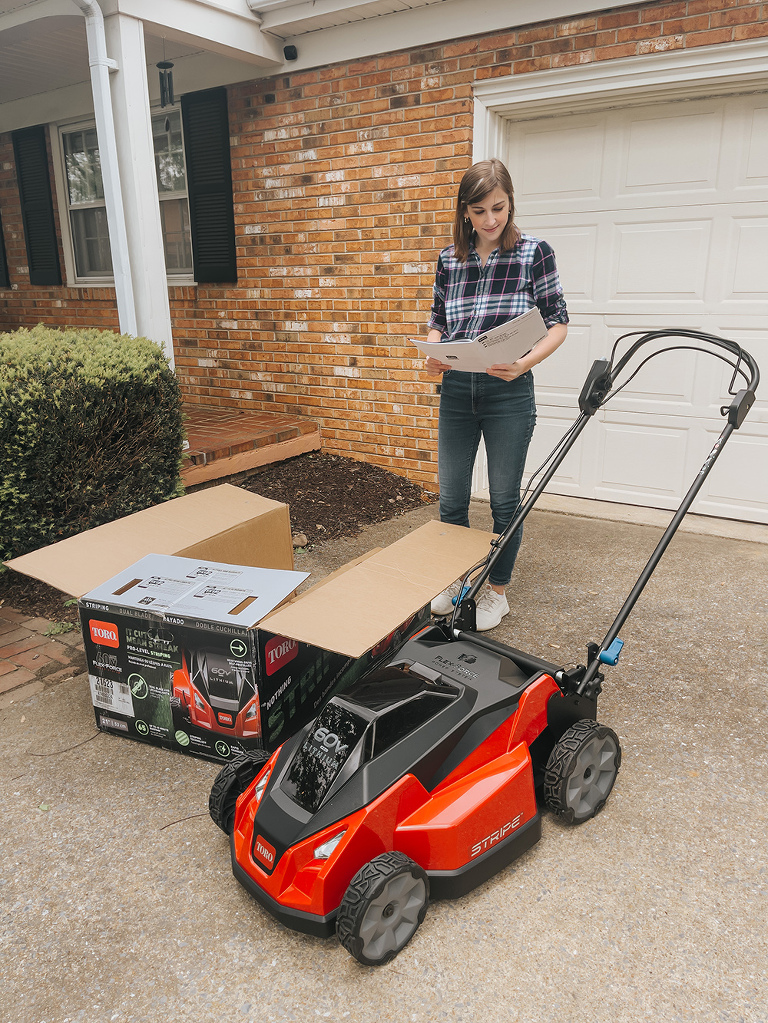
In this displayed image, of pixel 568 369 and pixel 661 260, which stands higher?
pixel 661 260

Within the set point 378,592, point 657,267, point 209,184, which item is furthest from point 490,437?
point 209,184

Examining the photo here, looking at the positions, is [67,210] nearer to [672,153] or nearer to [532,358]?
[672,153]

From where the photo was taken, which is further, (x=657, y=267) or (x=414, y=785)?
(x=657, y=267)

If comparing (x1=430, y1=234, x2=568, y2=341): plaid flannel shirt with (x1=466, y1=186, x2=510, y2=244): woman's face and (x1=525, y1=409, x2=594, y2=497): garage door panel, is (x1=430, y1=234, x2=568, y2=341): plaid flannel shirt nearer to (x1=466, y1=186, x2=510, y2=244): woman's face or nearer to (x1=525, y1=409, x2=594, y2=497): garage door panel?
(x1=466, y1=186, x2=510, y2=244): woman's face

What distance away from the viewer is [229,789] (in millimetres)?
2037

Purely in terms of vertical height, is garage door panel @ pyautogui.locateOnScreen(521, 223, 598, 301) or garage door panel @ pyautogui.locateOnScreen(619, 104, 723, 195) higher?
garage door panel @ pyautogui.locateOnScreen(619, 104, 723, 195)

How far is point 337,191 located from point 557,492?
8.65ft

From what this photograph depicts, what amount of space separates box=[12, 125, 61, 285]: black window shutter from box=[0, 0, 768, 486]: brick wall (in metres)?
1.94

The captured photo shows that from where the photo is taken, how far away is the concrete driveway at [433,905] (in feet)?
5.38

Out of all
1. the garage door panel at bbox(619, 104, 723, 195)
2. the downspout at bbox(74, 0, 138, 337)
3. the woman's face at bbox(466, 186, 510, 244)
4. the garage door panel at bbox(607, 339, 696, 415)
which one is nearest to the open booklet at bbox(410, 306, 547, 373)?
the woman's face at bbox(466, 186, 510, 244)

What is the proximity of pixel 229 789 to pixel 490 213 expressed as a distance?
208 cm

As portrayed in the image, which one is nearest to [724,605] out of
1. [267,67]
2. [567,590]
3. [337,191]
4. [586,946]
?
[567,590]

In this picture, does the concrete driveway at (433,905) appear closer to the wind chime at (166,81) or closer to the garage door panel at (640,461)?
the garage door panel at (640,461)

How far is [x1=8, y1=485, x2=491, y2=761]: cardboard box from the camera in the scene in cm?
224
